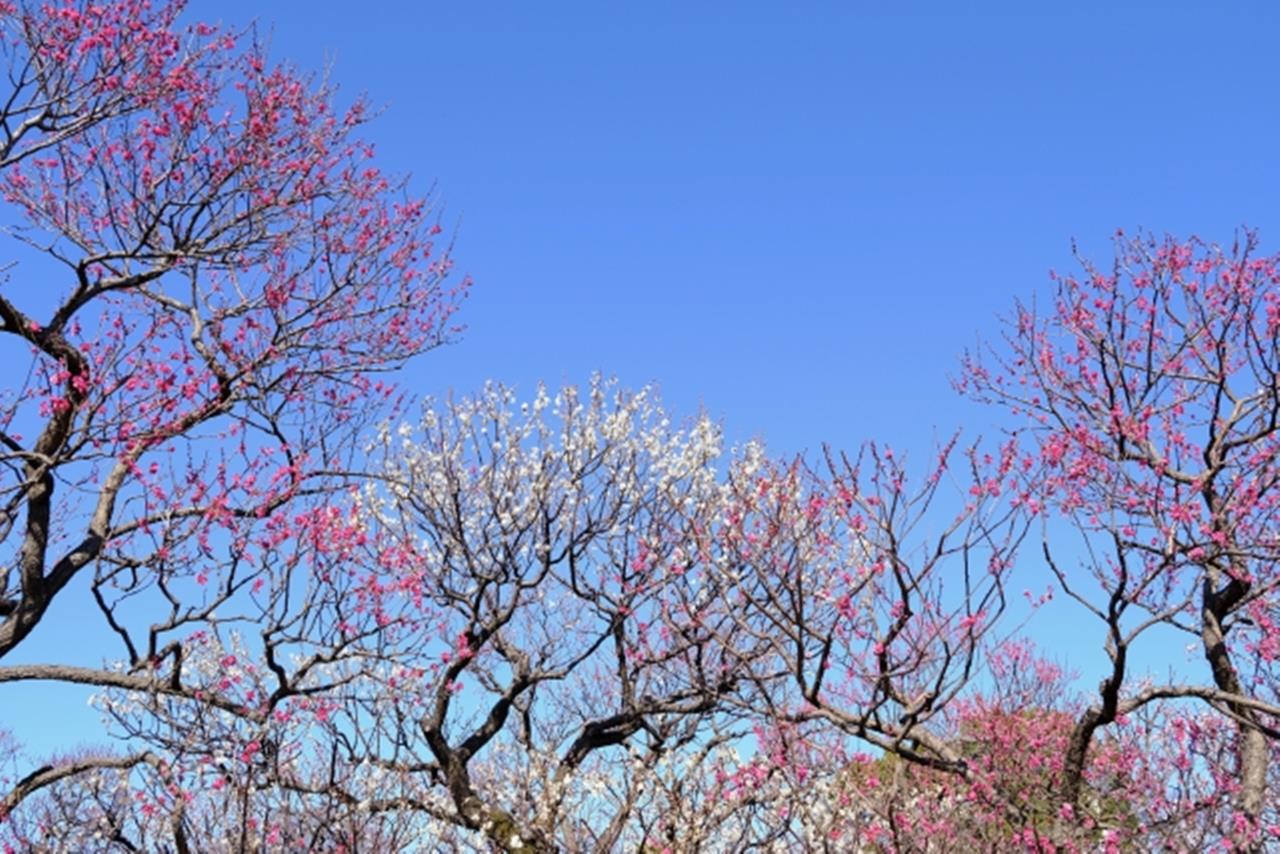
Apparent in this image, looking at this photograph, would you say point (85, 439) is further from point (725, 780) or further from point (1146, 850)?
point (1146, 850)

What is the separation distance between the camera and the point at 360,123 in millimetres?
10938

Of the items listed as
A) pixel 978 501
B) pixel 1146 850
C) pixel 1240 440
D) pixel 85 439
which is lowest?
pixel 1146 850

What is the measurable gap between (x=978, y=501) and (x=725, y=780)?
2.97m

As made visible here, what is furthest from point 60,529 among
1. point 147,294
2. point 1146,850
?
point 1146,850

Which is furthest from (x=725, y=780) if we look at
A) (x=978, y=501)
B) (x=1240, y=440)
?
(x=1240, y=440)

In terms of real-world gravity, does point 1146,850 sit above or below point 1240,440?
below

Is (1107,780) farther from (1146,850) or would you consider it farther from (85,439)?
(85,439)

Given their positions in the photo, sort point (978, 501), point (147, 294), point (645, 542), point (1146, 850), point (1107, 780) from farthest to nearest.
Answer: point (1107, 780), point (645, 542), point (147, 294), point (1146, 850), point (978, 501)

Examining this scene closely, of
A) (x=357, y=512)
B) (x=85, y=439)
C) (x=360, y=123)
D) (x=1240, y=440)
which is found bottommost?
(x=1240, y=440)

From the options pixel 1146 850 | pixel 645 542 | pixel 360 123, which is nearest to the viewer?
pixel 1146 850

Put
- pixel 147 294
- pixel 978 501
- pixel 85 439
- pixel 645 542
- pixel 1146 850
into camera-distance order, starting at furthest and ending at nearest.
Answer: pixel 645 542, pixel 147 294, pixel 85 439, pixel 1146 850, pixel 978 501

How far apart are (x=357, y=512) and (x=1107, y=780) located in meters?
9.37

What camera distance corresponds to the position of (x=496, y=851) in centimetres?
1005

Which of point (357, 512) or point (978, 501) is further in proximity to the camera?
point (357, 512)
